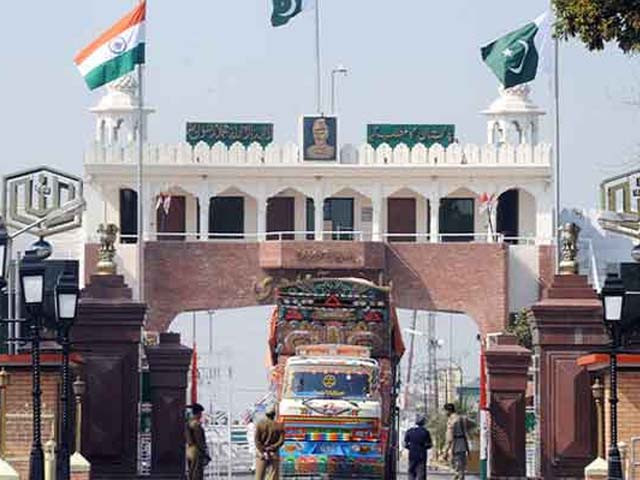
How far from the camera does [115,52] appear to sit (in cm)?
5984

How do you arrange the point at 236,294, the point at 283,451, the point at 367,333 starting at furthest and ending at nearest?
the point at 236,294, the point at 367,333, the point at 283,451

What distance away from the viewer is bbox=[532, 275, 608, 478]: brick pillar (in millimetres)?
41312

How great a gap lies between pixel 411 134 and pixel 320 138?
2.92 meters

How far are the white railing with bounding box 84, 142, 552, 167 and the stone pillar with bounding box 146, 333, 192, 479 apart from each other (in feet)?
127

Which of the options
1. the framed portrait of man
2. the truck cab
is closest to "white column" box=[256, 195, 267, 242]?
the framed portrait of man

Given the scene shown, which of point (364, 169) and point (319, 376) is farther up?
point (364, 169)

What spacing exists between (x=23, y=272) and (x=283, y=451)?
1137 centimetres

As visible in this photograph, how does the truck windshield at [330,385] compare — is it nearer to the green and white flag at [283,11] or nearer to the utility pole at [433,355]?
the green and white flag at [283,11]

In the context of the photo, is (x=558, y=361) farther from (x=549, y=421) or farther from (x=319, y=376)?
(x=319, y=376)

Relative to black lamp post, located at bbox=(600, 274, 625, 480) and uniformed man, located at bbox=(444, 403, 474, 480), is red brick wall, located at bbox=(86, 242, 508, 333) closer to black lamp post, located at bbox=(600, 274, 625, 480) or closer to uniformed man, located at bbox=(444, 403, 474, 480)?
uniformed man, located at bbox=(444, 403, 474, 480)

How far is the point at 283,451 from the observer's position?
41.2m

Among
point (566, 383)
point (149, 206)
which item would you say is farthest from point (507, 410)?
point (149, 206)

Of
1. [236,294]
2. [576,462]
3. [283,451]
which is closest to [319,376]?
[283,451]

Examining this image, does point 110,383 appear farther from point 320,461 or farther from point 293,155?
point 293,155
